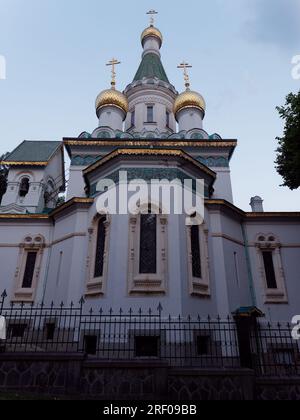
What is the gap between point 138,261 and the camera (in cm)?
1095

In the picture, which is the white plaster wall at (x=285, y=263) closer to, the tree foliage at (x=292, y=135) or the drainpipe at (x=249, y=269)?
the drainpipe at (x=249, y=269)

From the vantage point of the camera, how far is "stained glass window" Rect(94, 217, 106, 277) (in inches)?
454

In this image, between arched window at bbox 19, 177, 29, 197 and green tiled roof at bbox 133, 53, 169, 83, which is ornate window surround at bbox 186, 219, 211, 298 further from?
green tiled roof at bbox 133, 53, 169, 83

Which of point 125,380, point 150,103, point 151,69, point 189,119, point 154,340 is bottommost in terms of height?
point 125,380

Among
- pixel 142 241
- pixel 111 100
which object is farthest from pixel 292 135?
pixel 111 100

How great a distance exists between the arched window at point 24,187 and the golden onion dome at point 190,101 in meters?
9.41

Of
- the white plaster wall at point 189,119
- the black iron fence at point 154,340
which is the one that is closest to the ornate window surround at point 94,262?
the black iron fence at point 154,340

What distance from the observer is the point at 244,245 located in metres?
14.0

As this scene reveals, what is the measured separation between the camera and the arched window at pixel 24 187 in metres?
17.0

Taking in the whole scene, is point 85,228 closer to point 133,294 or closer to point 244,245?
point 133,294

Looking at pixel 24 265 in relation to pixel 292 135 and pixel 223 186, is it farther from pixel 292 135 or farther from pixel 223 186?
pixel 292 135

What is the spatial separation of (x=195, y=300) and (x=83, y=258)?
4.28 meters

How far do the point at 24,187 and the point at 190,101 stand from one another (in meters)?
10.4
